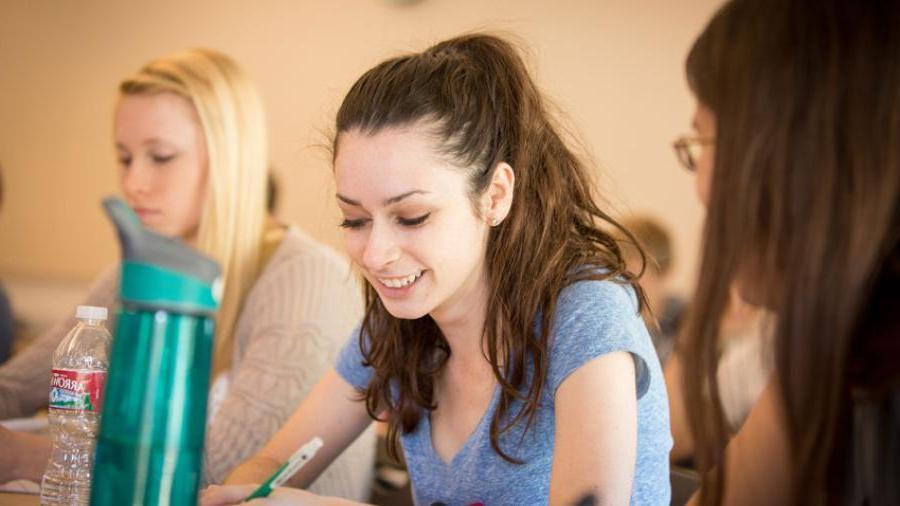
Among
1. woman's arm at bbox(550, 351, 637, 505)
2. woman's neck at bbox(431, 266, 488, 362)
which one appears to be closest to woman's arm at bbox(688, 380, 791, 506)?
woman's arm at bbox(550, 351, 637, 505)

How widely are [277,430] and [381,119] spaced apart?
630 millimetres

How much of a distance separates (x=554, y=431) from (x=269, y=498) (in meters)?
0.36

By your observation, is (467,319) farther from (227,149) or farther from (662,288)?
(662,288)

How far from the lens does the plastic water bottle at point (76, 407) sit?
1.09 m

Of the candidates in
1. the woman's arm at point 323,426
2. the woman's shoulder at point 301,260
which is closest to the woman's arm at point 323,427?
the woman's arm at point 323,426

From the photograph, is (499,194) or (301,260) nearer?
(499,194)

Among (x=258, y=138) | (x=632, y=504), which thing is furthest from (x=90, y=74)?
(x=632, y=504)

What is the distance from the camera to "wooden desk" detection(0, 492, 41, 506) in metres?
1.13

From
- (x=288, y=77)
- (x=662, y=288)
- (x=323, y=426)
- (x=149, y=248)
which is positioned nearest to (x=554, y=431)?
(x=323, y=426)

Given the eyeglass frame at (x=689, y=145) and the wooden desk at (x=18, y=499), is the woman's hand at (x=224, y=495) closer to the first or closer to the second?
the wooden desk at (x=18, y=499)

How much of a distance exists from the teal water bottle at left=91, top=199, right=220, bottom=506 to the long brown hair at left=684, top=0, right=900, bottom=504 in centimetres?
44

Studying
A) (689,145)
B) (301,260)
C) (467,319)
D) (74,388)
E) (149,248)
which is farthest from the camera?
(301,260)

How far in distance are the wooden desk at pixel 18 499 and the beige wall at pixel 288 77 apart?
224cm

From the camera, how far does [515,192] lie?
1.30 m
